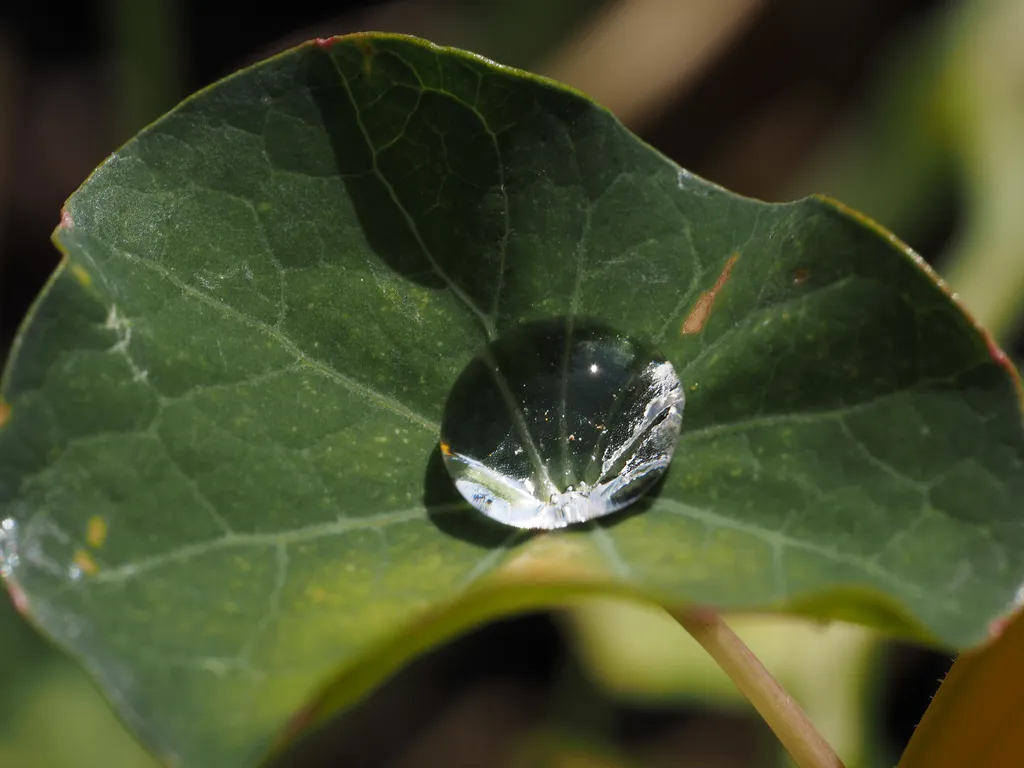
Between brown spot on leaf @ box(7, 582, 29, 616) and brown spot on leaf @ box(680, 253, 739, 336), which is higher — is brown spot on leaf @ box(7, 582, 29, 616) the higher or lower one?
the lower one

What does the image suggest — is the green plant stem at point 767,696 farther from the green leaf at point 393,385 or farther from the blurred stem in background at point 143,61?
the blurred stem in background at point 143,61

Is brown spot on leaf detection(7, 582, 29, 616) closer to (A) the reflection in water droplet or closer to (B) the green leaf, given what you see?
(B) the green leaf

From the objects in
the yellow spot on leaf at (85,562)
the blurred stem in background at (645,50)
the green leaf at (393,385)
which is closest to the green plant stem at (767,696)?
the green leaf at (393,385)

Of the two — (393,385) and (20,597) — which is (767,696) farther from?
(20,597)

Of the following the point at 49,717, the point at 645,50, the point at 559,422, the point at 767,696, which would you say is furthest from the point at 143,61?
the point at 767,696

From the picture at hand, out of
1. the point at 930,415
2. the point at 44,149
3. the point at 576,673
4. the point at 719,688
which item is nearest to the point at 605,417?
the point at 930,415

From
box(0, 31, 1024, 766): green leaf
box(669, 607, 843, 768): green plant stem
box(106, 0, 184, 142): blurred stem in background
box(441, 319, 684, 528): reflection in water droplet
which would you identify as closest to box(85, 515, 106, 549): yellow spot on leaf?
box(0, 31, 1024, 766): green leaf
